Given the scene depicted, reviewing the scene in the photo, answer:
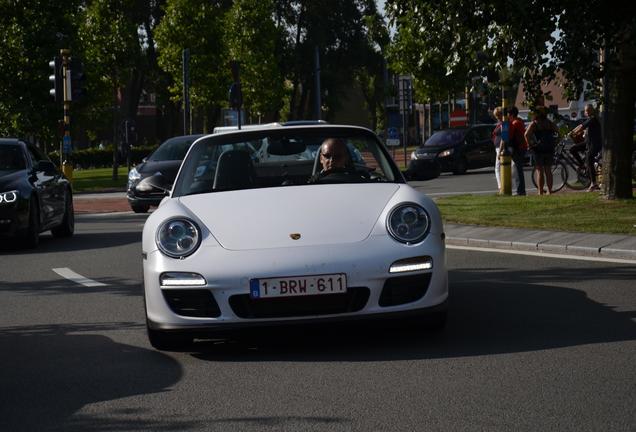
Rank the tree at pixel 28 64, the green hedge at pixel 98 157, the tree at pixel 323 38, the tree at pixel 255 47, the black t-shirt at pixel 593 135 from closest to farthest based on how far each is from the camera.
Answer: the black t-shirt at pixel 593 135 → the tree at pixel 28 64 → the green hedge at pixel 98 157 → the tree at pixel 255 47 → the tree at pixel 323 38

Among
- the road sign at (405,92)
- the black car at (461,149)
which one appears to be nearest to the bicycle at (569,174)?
the road sign at (405,92)

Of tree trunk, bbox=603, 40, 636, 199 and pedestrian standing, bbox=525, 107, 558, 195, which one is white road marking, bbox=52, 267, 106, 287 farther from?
pedestrian standing, bbox=525, 107, 558, 195

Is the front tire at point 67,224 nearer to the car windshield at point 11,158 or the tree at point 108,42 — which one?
the car windshield at point 11,158

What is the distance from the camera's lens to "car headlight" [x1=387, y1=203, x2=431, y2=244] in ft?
24.8

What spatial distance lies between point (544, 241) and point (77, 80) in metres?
18.0

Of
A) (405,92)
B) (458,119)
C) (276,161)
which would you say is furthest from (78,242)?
(458,119)

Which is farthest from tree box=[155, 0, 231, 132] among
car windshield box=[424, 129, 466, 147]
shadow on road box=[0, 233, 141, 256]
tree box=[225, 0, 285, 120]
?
shadow on road box=[0, 233, 141, 256]

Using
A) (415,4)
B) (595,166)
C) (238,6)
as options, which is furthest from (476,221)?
(238,6)

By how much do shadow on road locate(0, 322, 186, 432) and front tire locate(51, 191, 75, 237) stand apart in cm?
930

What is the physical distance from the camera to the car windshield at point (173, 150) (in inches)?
1001

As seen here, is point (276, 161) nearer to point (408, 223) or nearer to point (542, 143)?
point (408, 223)

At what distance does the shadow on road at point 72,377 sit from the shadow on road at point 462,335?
20.0 inches

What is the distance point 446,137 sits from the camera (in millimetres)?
39812

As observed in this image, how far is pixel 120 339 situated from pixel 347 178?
5.92ft
